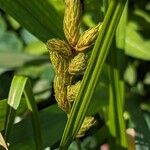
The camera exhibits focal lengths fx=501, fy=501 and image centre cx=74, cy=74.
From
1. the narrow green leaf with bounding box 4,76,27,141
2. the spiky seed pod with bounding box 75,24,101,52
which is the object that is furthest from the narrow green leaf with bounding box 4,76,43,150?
the spiky seed pod with bounding box 75,24,101,52

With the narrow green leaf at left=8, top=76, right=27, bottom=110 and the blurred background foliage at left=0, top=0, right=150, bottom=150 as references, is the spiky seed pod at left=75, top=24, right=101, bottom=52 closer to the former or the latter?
the narrow green leaf at left=8, top=76, right=27, bottom=110

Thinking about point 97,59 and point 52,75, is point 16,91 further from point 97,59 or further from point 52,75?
point 52,75

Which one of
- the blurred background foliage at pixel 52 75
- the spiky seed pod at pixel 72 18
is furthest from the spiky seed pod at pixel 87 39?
the blurred background foliage at pixel 52 75

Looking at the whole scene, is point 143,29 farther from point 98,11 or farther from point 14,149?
point 14,149

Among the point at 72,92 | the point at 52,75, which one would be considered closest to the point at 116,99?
the point at 72,92

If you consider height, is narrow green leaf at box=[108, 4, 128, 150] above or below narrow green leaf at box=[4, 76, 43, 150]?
below
